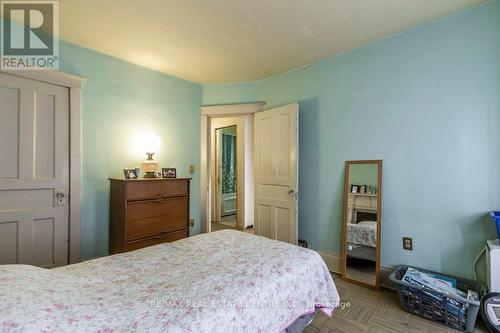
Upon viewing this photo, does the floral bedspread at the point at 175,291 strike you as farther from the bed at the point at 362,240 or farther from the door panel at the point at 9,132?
the door panel at the point at 9,132

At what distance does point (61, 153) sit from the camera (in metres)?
2.45

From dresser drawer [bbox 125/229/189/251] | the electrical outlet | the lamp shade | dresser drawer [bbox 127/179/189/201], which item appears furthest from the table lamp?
the electrical outlet

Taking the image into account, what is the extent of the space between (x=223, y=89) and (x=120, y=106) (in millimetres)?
1465

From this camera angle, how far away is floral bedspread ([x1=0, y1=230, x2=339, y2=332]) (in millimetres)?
853

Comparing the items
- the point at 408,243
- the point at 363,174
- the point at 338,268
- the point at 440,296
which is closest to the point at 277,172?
the point at 363,174

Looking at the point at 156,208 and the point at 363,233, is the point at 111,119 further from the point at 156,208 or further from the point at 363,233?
the point at 363,233

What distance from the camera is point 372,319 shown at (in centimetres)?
192

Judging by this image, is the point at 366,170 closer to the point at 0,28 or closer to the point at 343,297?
the point at 343,297

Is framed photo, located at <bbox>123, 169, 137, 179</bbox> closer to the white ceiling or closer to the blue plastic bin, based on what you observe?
the white ceiling

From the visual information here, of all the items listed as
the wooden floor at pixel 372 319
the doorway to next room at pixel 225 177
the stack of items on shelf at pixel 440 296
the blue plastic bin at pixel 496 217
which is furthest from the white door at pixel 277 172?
the doorway to next room at pixel 225 177

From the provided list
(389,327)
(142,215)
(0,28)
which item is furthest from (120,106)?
(389,327)

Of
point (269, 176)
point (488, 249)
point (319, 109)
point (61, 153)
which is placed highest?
point (319, 109)

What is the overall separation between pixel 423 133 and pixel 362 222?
1.03 m

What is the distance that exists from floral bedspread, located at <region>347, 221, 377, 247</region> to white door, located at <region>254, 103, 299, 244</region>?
62 centimetres
